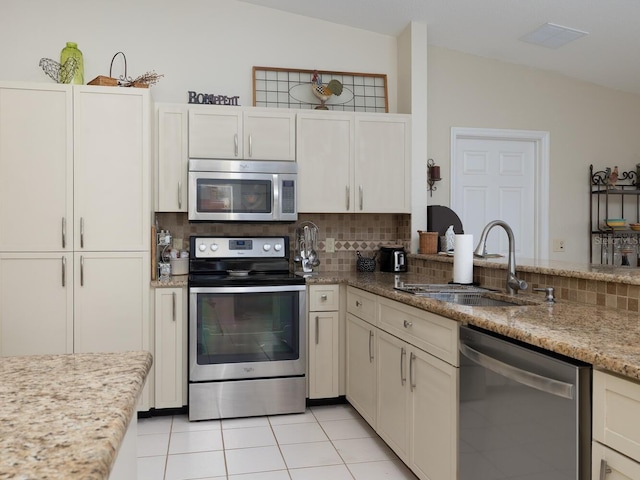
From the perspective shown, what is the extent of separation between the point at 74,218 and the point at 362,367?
1.91m

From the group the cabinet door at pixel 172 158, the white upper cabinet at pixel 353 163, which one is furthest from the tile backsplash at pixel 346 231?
the cabinet door at pixel 172 158

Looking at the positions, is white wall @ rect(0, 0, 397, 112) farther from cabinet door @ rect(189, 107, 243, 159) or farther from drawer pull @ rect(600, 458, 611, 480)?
drawer pull @ rect(600, 458, 611, 480)

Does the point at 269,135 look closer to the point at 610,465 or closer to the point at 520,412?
the point at 520,412

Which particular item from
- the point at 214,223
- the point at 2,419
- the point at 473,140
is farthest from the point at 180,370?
the point at 473,140

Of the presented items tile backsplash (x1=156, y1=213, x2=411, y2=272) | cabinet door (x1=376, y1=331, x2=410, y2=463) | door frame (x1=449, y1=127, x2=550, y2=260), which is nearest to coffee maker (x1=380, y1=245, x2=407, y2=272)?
tile backsplash (x1=156, y1=213, x2=411, y2=272)

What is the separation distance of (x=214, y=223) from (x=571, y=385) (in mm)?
2885

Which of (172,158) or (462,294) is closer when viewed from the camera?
(462,294)

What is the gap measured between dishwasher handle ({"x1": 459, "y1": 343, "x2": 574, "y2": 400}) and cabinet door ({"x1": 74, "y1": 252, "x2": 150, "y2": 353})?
81.4 inches

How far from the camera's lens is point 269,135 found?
3.62 meters

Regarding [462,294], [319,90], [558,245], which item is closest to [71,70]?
[319,90]

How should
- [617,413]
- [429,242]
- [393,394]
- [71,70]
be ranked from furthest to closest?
[429,242], [71,70], [393,394], [617,413]

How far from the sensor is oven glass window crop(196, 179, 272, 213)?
3477 millimetres

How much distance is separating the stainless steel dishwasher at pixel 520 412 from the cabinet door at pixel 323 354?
63.5 inches

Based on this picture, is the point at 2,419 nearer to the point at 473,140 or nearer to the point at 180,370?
the point at 180,370
